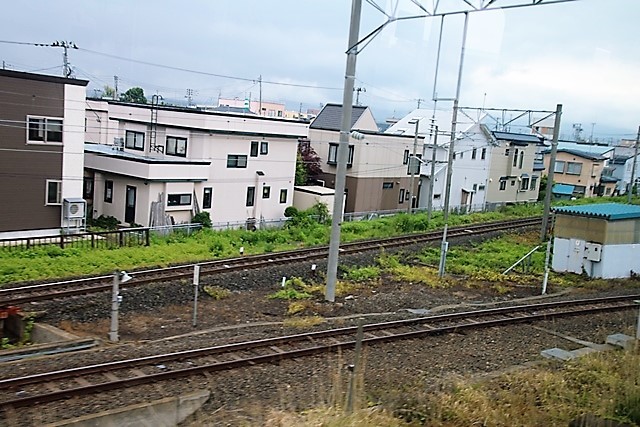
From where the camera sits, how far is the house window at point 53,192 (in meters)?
17.2

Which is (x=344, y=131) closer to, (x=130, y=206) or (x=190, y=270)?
(x=190, y=270)

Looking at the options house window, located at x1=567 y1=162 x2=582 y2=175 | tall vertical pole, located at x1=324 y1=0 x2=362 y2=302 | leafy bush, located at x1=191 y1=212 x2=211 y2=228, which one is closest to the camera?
tall vertical pole, located at x1=324 y1=0 x2=362 y2=302

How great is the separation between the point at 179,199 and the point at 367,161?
10389 mm

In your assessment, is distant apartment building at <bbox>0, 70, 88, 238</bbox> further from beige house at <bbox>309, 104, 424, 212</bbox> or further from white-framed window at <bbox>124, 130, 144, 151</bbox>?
beige house at <bbox>309, 104, 424, 212</bbox>

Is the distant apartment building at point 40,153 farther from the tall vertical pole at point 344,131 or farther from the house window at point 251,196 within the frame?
the tall vertical pole at point 344,131

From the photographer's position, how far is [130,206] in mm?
19844

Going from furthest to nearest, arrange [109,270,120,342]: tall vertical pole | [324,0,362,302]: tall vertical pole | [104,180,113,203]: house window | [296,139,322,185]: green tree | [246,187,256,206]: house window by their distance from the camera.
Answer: [296,139,322,185]: green tree, [246,187,256,206]: house window, [104,180,113,203]: house window, [324,0,362,302]: tall vertical pole, [109,270,120,342]: tall vertical pole

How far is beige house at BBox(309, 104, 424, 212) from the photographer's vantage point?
27.5 m

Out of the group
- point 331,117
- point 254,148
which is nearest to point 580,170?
point 331,117

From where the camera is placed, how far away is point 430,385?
6.04 meters

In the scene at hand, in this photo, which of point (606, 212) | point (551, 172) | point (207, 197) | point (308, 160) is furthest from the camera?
point (308, 160)

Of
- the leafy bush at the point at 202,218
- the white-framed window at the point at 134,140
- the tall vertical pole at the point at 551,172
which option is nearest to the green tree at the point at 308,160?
the white-framed window at the point at 134,140

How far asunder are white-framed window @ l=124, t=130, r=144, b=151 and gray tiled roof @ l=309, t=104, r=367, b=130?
29.1 feet

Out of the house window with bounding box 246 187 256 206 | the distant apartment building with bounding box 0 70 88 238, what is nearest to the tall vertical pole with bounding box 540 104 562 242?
the house window with bounding box 246 187 256 206
